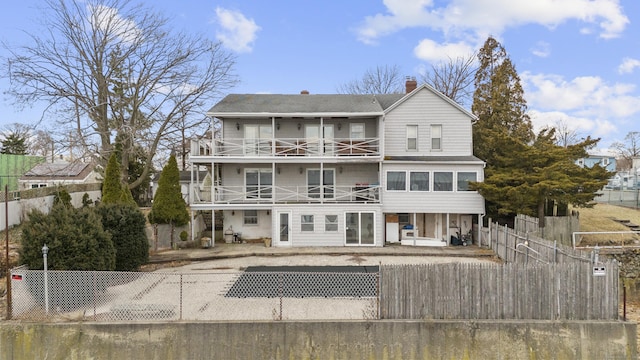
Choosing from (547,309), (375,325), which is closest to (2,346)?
(375,325)

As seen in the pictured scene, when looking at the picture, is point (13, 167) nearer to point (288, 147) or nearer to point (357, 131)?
point (288, 147)

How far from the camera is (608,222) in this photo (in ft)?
72.3

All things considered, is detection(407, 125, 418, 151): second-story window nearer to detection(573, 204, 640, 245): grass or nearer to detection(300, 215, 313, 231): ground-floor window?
detection(300, 215, 313, 231): ground-floor window

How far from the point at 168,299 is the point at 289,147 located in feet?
37.7

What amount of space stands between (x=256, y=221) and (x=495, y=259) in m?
12.5

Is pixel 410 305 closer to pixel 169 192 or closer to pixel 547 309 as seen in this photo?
pixel 547 309

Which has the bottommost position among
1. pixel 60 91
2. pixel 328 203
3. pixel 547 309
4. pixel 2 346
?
pixel 2 346

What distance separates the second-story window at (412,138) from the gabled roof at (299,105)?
202 cm

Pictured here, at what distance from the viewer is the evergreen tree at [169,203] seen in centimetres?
1869

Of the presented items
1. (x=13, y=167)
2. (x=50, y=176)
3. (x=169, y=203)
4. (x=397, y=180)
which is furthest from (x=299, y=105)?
(x=13, y=167)

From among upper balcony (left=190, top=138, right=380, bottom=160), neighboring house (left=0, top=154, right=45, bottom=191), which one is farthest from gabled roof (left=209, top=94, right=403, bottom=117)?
neighboring house (left=0, top=154, right=45, bottom=191)

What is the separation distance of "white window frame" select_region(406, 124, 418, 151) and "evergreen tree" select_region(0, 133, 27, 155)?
1856 inches

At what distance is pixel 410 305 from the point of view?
881cm

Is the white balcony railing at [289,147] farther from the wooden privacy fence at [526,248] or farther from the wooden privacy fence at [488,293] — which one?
the wooden privacy fence at [488,293]
